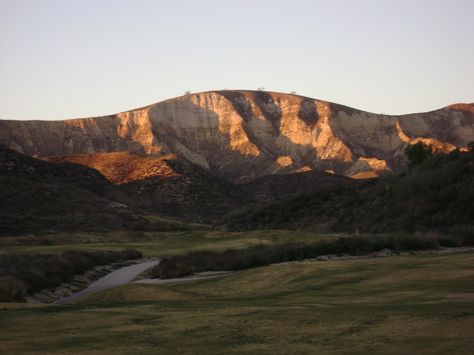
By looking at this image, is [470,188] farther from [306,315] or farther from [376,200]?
[306,315]

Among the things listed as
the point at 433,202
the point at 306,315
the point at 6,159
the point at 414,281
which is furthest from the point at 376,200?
the point at 6,159

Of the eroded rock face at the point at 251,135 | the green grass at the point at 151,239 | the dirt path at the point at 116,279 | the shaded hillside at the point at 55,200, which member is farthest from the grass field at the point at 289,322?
the eroded rock face at the point at 251,135

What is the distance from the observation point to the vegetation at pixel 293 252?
3562cm

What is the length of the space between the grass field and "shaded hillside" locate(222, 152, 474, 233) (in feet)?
A: 78.8

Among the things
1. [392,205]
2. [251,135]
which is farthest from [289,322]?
[251,135]

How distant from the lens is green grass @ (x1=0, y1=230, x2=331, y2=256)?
50375mm

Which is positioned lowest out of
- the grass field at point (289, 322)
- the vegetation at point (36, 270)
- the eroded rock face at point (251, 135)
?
the vegetation at point (36, 270)

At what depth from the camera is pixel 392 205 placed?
61.8 m

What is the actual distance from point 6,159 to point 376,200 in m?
66.5

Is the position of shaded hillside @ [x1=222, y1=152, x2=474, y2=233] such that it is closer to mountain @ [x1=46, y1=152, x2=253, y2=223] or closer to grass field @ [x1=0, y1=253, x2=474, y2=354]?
grass field @ [x1=0, y1=253, x2=474, y2=354]

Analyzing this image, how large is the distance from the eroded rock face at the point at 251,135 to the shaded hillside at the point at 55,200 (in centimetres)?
4656

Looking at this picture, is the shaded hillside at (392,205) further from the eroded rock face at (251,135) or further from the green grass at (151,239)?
the eroded rock face at (251,135)

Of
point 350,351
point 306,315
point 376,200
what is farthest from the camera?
point 376,200

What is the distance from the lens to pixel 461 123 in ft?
644
